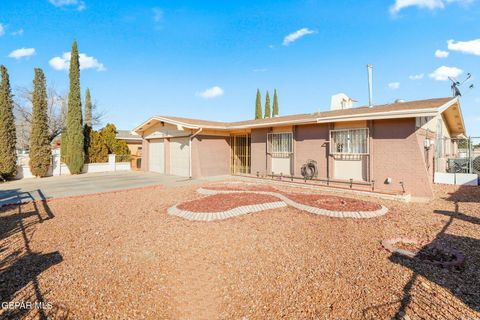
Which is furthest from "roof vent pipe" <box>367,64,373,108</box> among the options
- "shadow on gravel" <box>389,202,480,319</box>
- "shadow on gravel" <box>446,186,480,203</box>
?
"shadow on gravel" <box>389,202,480,319</box>

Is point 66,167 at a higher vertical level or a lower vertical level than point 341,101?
lower

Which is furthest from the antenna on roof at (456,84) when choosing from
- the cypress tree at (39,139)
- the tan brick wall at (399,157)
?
the cypress tree at (39,139)

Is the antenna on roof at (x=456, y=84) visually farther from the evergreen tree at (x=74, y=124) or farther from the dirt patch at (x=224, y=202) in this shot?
the evergreen tree at (x=74, y=124)

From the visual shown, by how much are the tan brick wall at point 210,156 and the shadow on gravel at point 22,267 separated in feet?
26.3

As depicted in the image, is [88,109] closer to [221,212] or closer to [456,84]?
[221,212]

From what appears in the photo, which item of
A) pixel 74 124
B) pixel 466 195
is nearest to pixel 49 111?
pixel 74 124

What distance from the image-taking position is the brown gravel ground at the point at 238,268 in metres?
2.90

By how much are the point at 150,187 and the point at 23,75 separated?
25060 millimetres

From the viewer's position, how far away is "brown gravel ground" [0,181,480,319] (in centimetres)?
290

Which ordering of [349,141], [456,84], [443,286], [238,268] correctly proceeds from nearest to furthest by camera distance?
[443,286], [238,268], [349,141], [456,84]

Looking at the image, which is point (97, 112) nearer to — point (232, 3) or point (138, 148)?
point (138, 148)

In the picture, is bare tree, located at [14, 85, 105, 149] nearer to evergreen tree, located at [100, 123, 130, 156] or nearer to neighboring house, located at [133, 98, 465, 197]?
evergreen tree, located at [100, 123, 130, 156]

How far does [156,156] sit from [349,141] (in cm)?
1408

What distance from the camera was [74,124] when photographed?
17.7 meters
